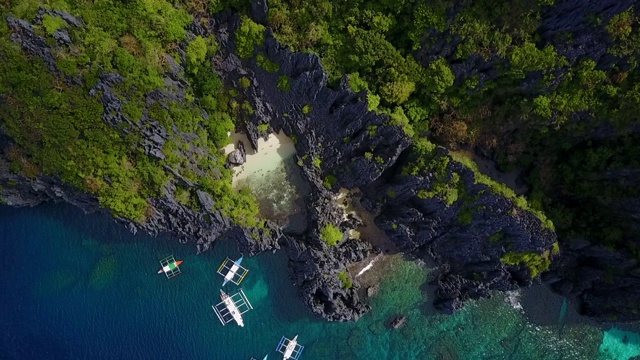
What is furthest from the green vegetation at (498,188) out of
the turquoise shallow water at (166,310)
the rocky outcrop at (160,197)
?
the rocky outcrop at (160,197)

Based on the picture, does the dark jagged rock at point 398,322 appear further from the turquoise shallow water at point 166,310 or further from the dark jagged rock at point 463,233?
the dark jagged rock at point 463,233

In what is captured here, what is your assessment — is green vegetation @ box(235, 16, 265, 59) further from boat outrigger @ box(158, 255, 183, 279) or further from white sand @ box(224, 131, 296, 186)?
boat outrigger @ box(158, 255, 183, 279)

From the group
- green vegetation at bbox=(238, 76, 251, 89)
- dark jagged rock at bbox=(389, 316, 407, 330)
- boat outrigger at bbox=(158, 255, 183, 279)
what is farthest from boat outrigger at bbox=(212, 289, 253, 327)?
green vegetation at bbox=(238, 76, 251, 89)

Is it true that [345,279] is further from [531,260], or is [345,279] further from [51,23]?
[51,23]

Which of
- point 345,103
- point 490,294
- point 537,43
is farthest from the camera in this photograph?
point 490,294

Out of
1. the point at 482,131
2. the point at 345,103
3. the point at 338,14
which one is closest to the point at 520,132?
the point at 482,131

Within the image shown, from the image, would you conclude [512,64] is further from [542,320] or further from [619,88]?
[542,320]

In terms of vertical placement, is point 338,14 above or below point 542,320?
above
